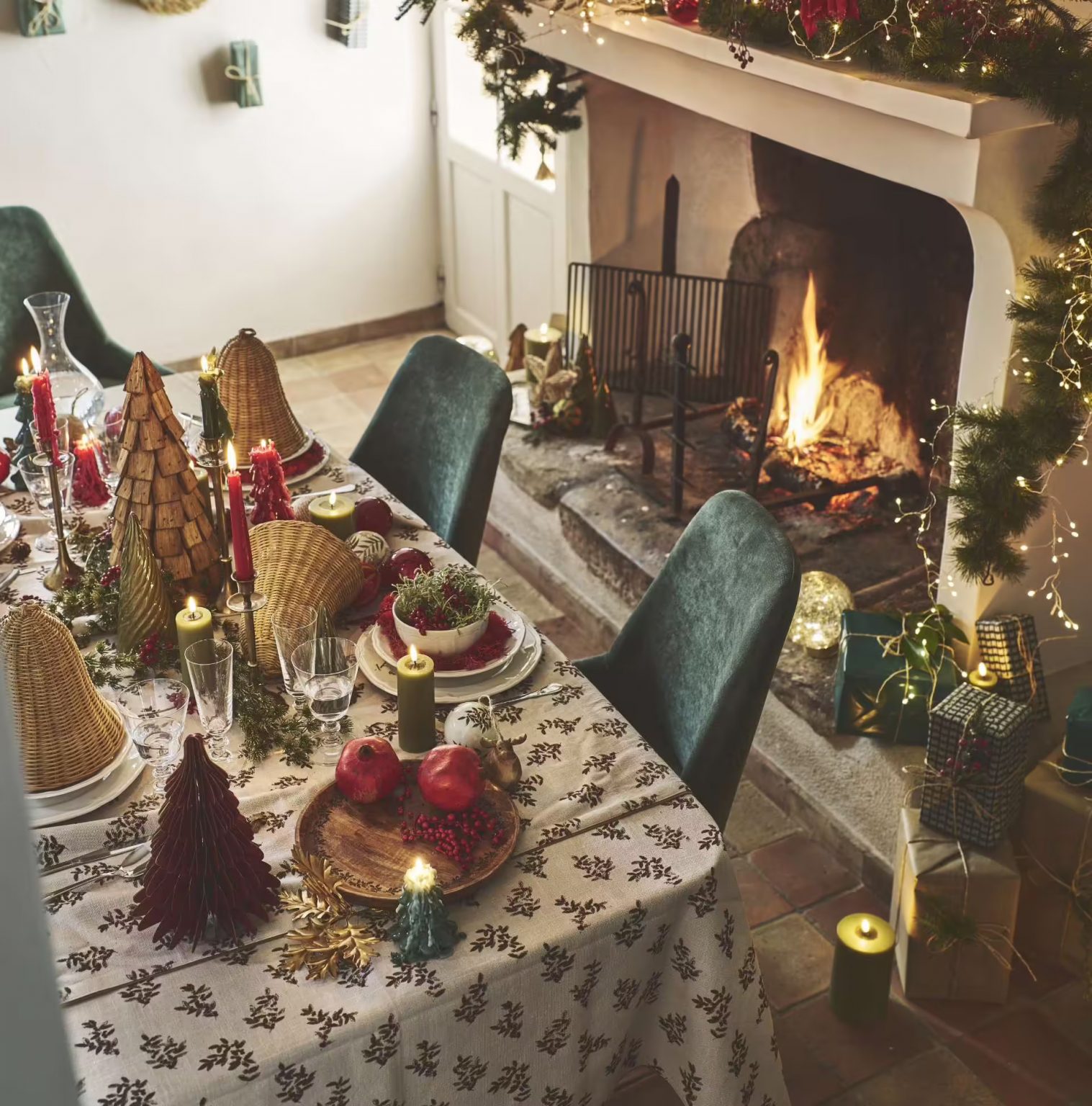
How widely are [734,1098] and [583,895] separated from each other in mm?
333

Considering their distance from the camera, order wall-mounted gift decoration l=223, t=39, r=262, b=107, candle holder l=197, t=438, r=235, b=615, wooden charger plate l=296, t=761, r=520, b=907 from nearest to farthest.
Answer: wooden charger plate l=296, t=761, r=520, b=907 < candle holder l=197, t=438, r=235, b=615 < wall-mounted gift decoration l=223, t=39, r=262, b=107

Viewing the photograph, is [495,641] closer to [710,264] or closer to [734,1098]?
[734,1098]

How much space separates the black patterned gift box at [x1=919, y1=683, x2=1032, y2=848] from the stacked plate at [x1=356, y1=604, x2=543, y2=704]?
703 millimetres

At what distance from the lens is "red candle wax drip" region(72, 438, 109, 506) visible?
2258mm

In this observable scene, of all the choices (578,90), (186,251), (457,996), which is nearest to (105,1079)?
(457,996)

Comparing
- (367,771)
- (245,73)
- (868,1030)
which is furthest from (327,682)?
(245,73)

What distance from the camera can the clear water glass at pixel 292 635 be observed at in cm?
166

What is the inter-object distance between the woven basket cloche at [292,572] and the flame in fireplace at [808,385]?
1660 mm

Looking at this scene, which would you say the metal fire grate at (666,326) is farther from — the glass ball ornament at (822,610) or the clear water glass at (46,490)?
the clear water glass at (46,490)

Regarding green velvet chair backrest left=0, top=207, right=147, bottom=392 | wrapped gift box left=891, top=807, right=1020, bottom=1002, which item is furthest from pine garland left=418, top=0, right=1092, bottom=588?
green velvet chair backrest left=0, top=207, right=147, bottom=392

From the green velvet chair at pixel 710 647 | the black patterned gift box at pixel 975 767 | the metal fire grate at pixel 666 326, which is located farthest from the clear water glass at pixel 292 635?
the metal fire grate at pixel 666 326

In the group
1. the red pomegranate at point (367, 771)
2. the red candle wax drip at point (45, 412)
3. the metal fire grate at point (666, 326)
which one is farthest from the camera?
the metal fire grate at point (666, 326)

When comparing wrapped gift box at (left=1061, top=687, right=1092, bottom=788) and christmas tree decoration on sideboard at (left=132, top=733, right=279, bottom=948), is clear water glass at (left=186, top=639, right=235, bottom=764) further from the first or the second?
wrapped gift box at (left=1061, top=687, right=1092, bottom=788)

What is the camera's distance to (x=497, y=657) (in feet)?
5.95
